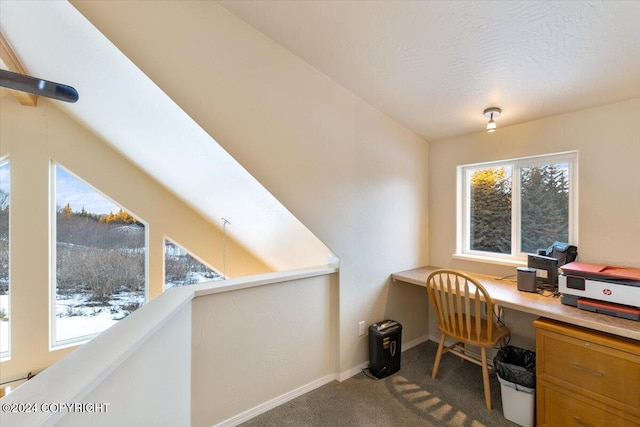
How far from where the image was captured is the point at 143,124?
2.22 metres

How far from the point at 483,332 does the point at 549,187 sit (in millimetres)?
1323

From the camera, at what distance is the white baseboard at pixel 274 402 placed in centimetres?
175

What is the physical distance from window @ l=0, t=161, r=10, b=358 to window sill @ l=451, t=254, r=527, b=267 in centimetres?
469

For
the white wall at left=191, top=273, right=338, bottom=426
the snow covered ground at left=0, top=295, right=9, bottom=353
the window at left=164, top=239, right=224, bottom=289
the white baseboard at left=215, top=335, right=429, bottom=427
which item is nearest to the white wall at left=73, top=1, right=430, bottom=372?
the white baseboard at left=215, top=335, right=429, bottom=427

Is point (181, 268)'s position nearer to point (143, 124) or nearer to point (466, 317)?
point (143, 124)

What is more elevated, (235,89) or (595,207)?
(235,89)

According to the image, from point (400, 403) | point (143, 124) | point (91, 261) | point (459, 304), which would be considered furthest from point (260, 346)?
point (91, 261)

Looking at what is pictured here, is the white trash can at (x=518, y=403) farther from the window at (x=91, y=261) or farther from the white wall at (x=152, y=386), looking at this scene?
the window at (x=91, y=261)

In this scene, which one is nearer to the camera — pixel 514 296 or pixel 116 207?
pixel 514 296

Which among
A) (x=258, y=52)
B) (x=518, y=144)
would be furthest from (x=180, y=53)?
(x=518, y=144)

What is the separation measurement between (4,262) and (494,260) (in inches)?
195

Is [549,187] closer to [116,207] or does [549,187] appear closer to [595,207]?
[595,207]

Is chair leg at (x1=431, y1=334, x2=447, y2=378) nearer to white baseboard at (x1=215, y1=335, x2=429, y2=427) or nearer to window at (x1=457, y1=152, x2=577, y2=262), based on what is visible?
white baseboard at (x1=215, y1=335, x2=429, y2=427)

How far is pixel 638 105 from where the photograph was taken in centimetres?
177
